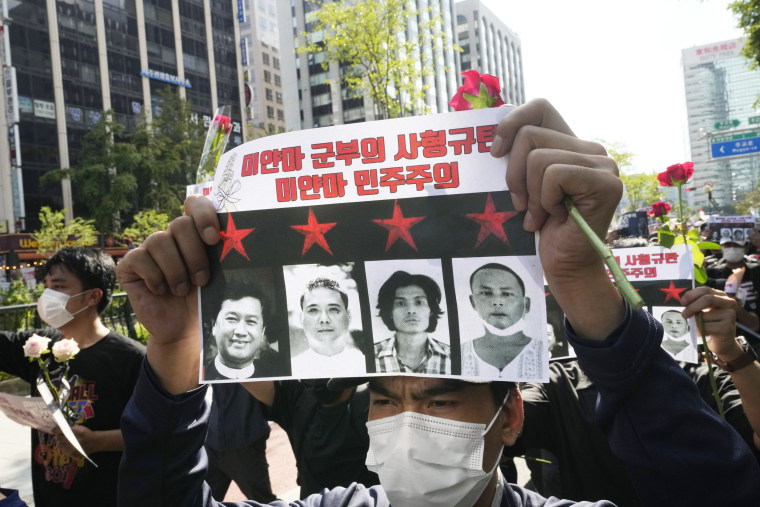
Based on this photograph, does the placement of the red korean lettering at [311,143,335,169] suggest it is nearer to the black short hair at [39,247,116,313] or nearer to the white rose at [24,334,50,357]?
the white rose at [24,334,50,357]

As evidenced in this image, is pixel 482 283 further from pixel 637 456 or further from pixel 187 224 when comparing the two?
pixel 187 224

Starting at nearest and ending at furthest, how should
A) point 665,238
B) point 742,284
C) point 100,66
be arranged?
point 665,238 < point 742,284 < point 100,66

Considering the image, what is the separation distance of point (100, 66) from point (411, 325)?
147ft

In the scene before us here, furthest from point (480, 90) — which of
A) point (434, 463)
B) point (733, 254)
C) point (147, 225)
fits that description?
point (147, 225)

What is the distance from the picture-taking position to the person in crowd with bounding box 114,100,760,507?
124 centimetres

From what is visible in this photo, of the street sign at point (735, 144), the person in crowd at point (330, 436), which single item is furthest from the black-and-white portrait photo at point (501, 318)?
the street sign at point (735, 144)

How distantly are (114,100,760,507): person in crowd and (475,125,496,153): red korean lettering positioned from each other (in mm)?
25

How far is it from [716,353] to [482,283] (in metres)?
1.23

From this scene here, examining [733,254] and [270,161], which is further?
[733,254]

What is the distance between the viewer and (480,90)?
1336mm

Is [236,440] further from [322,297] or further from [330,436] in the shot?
[322,297]

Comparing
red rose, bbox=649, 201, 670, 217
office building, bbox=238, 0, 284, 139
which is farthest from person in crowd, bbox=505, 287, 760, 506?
office building, bbox=238, 0, 284, 139

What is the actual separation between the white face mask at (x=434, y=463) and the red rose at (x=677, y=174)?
51.4 inches

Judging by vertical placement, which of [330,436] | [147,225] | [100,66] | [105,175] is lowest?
[330,436]
